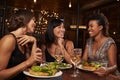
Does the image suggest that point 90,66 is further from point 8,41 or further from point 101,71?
point 8,41

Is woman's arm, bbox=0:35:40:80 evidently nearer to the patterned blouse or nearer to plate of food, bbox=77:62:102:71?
plate of food, bbox=77:62:102:71

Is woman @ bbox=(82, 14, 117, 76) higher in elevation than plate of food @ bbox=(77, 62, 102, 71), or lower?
higher

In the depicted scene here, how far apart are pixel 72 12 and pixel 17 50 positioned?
5147 millimetres

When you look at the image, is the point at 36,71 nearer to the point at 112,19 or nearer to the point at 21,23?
the point at 21,23

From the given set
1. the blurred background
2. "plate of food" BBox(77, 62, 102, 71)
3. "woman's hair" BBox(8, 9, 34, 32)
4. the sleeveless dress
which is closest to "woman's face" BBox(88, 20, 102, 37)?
the sleeveless dress

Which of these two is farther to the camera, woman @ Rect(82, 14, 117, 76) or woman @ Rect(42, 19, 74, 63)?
woman @ Rect(42, 19, 74, 63)

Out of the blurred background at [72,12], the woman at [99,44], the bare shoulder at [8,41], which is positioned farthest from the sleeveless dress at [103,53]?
the blurred background at [72,12]

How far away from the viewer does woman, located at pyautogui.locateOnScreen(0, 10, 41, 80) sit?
158cm

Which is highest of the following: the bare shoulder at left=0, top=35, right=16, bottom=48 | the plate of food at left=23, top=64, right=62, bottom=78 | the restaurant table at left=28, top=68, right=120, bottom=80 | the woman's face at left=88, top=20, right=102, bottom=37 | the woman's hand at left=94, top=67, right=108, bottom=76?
the woman's face at left=88, top=20, right=102, bottom=37

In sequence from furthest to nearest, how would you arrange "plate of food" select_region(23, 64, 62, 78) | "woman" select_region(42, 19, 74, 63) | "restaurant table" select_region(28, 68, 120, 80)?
"woman" select_region(42, 19, 74, 63) < "restaurant table" select_region(28, 68, 120, 80) < "plate of food" select_region(23, 64, 62, 78)

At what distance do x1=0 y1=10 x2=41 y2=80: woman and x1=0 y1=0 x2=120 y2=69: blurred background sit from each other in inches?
165

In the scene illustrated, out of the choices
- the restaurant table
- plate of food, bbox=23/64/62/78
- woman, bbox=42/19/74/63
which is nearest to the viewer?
plate of food, bbox=23/64/62/78

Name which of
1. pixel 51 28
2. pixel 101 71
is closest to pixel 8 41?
pixel 101 71

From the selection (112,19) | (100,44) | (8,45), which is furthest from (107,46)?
(112,19)
